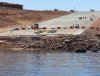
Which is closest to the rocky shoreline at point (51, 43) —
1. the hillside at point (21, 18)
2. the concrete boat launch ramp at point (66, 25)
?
the concrete boat launch ramp at point (66, 25)

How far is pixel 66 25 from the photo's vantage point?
16525cm

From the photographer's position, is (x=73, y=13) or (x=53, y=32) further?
(x=73, y=13)

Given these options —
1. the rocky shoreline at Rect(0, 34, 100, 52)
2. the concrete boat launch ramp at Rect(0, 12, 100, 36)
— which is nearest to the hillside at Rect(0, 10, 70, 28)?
Result: the concrete boat launch ramp at Rect(0, 12, 100, 36)

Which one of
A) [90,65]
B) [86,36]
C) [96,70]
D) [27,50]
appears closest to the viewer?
[96,70]

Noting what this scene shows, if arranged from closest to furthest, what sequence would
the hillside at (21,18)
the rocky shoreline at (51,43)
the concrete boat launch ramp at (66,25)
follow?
the rocky shoreline at (51,43) → the concrete boat launch ramp at (66,25) → the hillside at (21,18)

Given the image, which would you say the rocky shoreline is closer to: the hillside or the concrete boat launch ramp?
the concrete boat launch ramp

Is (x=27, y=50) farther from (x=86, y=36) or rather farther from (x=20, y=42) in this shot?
(x=86, y=36)

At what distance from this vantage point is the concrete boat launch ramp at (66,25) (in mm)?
154875

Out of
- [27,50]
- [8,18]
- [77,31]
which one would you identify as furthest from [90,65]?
[8,18]

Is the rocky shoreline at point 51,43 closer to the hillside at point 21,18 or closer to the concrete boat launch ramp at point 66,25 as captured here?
the concrete boat launch ramp at point 66,25

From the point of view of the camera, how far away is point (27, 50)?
5443 inches

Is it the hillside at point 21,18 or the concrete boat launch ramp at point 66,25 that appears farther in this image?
the hillside at point 21,18

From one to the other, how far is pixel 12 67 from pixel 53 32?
70232 millimetres

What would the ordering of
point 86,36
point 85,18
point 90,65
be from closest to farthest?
point 90,65
point 86,36
point 85,18
